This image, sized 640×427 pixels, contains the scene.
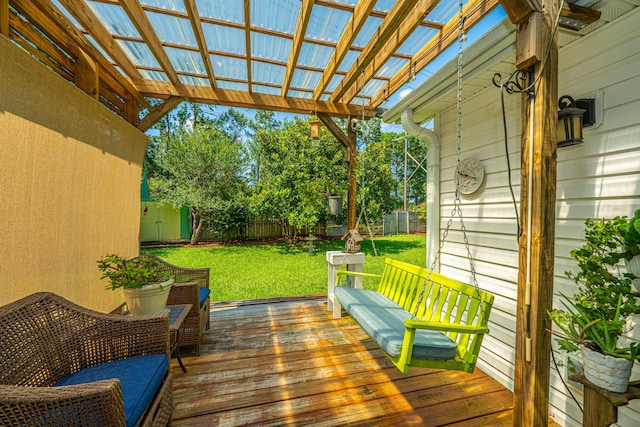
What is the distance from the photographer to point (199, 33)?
7.55 feet

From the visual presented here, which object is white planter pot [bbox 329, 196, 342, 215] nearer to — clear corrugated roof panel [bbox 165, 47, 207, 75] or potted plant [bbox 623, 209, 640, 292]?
clear corrugated roof panel [bbox 165, 47, 207, 75]

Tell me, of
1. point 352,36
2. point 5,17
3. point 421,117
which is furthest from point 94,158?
point 421,117

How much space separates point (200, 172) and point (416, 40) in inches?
323

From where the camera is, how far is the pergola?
1359mm

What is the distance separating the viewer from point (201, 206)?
Answer: 8984mm

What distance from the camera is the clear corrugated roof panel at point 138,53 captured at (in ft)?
8.59

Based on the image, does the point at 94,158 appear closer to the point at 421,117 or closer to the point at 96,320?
the point at 96,320

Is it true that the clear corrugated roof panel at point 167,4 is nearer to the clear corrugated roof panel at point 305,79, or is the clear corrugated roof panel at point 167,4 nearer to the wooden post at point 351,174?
the clear corrugated roof panel at point 305,79

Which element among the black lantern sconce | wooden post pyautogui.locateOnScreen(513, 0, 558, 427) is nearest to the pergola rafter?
wooden post pyautogui.locateOnScreen(513, 0, 558, 427)

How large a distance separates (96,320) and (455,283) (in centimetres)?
237

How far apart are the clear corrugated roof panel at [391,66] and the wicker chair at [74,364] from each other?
124 inches

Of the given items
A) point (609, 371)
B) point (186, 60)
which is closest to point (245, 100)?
point (186, 60)

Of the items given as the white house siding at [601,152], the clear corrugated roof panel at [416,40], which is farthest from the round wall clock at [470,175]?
the clear corrugated roof panel at [416,40]

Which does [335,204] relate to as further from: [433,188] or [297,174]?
[297,174]
